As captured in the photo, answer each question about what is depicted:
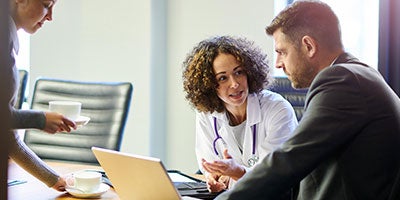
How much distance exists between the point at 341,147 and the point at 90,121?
1.62 m

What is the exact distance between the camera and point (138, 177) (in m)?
1.57

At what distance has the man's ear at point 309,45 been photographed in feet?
5.14

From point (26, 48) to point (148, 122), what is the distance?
47.1 inches

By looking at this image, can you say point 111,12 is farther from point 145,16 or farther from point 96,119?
point 96,119

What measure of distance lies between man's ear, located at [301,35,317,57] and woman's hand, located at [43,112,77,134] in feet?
2.67

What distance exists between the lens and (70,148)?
265cm

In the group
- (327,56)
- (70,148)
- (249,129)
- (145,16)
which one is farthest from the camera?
(145,16)

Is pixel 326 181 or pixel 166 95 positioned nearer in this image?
pixel 326 181

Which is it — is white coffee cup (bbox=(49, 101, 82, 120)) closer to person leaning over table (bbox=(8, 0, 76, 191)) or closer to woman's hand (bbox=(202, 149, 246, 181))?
person leaning over table (bbox=(8, 0, 76, 191))

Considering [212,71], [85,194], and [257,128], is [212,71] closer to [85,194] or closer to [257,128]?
[257,128]

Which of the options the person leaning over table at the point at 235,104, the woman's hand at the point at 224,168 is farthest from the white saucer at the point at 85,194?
the person leaning over table at the point at 235,104

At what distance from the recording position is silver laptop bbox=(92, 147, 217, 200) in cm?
148

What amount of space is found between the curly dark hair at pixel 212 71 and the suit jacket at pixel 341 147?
87 centimetres

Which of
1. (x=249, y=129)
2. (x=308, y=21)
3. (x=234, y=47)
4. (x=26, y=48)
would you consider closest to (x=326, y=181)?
(x=308, y=21)
